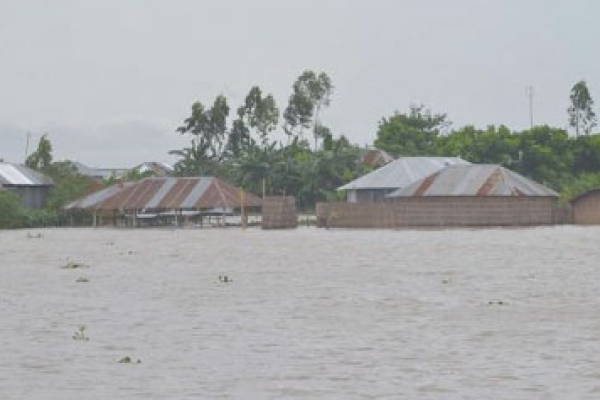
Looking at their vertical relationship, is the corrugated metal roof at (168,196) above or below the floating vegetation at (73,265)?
above

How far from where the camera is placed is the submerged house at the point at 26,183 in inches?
2589

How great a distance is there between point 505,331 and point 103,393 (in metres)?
5.64

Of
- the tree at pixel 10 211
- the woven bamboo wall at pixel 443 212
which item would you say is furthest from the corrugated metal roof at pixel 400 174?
the tree at pixel 10 211

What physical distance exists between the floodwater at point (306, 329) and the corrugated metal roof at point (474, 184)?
24319 millimetres

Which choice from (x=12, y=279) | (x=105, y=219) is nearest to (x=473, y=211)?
(x=105, y=219)

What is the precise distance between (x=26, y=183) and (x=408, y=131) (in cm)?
2885

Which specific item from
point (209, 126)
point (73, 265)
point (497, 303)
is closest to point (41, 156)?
point (209, 126)

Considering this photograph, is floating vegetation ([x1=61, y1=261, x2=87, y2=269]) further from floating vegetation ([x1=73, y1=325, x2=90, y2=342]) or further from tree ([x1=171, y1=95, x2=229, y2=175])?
tree ([x1=171, y1=95, x2=229, y2=175])

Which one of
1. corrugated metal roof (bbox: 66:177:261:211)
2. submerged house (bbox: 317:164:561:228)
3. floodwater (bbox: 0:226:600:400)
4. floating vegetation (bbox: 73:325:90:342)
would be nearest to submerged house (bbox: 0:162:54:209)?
corrugated metal roof (bbox: 66:177:261:211)

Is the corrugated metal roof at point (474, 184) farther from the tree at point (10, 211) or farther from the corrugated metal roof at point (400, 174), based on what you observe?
the tree at point (10, 211)

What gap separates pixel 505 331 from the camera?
13297 millimetres

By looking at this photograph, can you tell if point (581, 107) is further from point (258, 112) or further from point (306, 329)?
point (306, 329)

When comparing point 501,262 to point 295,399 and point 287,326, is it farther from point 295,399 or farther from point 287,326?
point 295,399

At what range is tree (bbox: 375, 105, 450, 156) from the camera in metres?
80.8
